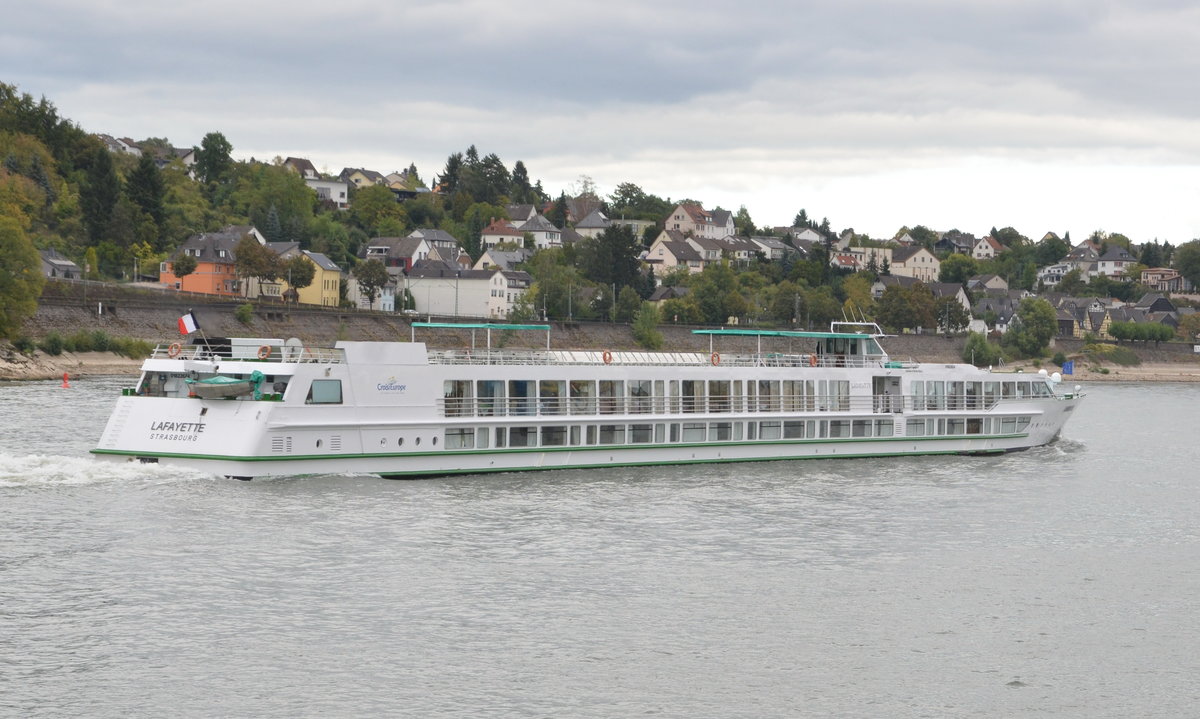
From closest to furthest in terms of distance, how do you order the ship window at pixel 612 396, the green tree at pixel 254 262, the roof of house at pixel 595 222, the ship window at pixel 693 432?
the ship window at pixel 612 396 < the ship window at pixel 693 432 < the green tree at pixel 254 262 < the roof of house at pixel 595 222

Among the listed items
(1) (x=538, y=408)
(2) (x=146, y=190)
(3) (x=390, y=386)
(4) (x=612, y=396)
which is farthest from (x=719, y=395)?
(2) (x=146, y=190)

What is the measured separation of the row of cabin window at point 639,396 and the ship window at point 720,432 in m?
0.54

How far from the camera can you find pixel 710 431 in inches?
1737

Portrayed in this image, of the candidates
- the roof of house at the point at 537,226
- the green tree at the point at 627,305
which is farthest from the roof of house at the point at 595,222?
the green tree at the point at 627,305

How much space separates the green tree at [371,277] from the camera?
4759 inches

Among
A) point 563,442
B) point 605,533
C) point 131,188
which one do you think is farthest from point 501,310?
point 605,533

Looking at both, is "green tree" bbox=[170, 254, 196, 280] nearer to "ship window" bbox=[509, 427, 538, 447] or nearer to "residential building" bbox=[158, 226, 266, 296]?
"residential building" bbox=[158, 226, 266, 296]

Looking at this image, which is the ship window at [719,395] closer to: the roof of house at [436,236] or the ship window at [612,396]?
the ship window at [612,396]

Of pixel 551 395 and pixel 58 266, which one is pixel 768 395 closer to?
pixel 551 395

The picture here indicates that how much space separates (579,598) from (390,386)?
1307cm

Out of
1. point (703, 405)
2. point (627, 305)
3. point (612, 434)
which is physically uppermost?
point (627, 305)

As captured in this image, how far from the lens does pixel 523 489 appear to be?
121 ft

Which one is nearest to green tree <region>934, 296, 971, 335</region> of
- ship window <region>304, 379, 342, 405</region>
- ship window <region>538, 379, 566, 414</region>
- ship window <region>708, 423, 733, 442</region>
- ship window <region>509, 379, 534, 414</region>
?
ship window <region>708, 423, 733, 442</region>

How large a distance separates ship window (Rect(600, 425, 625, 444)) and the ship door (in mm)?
10699
